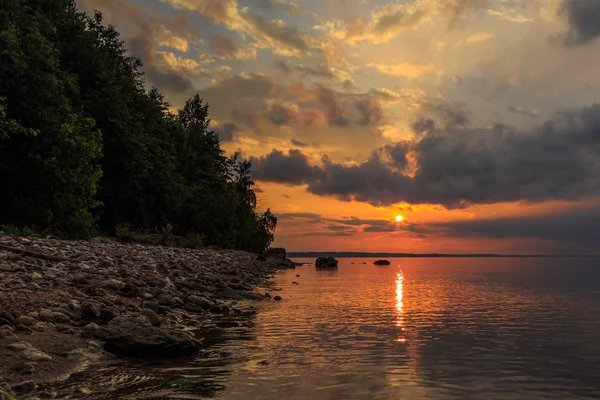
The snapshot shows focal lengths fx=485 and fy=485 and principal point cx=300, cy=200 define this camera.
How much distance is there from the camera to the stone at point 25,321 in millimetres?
8977

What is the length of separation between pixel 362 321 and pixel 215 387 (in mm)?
9372

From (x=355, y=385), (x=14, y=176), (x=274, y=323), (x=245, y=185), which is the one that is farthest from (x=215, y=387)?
(x=245, y=185)

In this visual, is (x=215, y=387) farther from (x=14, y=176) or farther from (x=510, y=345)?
(x=14, y=176)

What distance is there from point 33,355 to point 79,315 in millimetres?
3246

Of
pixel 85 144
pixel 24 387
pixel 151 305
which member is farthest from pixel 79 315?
pixel 85 144

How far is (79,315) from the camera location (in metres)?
10.6

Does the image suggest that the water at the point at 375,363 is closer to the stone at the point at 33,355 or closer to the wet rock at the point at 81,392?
the wet rock at the point at 81,392

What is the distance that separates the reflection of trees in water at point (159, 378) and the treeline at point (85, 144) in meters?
17.1

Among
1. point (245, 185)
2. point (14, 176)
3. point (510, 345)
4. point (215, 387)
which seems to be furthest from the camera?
point (245, 185)

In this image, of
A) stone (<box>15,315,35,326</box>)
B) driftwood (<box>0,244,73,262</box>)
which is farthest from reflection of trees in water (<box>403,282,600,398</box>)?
driftwood (<box>0,244,73,262</box>)

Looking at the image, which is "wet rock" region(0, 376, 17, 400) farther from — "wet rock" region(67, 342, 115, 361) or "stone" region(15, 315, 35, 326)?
"stone" region(15, 315, 35, 326)

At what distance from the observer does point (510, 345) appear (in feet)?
40.2

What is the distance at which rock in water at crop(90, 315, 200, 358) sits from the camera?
8977 mm

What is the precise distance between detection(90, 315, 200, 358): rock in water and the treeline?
15.7m
